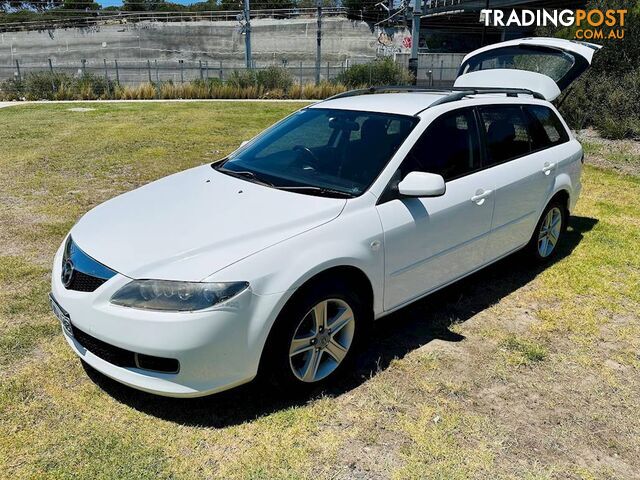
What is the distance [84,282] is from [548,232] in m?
4.17

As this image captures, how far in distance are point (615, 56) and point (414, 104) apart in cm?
1228

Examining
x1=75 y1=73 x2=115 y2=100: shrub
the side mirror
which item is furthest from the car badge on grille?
x1=75 y1=73 x2=115 y2=100: shrub

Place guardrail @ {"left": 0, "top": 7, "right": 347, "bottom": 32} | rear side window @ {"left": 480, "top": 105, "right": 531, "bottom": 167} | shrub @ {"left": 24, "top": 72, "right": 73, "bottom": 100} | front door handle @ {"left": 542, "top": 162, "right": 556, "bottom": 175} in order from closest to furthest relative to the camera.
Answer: rear side window @ {"left": 480, "top": 105, "right": 531, "bottom": 167} → front door handle @ {"left": 542, "top": 162, "right": 556, "bottom": 175} → shrub @ {"left": 24, "top": 72, "right": 73, "bottom": 100} → guardrail @ {"left": 0, "top": 7, "right": 347, "bottom": 32}

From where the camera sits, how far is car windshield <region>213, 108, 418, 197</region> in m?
3.47

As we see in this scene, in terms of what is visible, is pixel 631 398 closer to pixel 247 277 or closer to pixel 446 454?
pixel 446 454

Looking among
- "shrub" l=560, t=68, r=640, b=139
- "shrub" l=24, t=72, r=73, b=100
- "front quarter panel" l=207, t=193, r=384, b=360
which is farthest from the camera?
"shrub" l=24, t=72, r=73, b=100

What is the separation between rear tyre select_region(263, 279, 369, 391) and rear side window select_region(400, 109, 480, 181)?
1.00m

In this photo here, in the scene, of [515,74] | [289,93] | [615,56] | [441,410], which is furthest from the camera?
[289,93]

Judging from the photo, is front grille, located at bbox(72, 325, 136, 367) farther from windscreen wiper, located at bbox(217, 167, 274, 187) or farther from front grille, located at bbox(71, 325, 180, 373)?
windscreen wiper, located at bbox(217, 167, 274, 187)

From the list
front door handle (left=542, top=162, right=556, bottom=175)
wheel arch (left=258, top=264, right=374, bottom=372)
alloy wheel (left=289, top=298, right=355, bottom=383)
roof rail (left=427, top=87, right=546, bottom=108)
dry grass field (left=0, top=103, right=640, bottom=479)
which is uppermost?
roof rail (left=427, top=87, right=546, bottom=108)

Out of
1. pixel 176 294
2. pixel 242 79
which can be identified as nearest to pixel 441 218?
pixel 176 294

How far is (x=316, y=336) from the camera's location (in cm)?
305

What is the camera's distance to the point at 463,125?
400cm

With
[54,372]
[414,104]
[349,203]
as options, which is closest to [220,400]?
[54,372]
